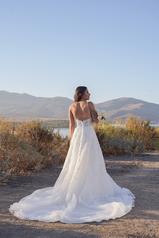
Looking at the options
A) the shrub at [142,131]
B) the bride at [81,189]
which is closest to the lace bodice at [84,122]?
the bride at [81,189]

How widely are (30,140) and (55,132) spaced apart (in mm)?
2617

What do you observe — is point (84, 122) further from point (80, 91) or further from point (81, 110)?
point (80, 91)

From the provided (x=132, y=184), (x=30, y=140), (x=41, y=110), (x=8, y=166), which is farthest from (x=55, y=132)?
(x=41, y=110)

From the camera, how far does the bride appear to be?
→ 8.93 meters

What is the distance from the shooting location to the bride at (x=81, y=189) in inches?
352

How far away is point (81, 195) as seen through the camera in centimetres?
969

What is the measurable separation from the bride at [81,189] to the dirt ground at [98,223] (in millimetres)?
317

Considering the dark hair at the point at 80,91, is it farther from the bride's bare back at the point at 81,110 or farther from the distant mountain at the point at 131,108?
the distant mountain at the point at 131,108

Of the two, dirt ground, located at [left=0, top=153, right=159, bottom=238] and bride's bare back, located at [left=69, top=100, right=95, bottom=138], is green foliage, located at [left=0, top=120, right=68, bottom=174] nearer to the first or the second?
dirt ground, located at [left=0, top=153, right=159, bottom=238]

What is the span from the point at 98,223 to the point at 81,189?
5.84ft

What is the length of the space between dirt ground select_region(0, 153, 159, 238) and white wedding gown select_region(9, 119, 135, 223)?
0.24 m

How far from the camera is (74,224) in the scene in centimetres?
804

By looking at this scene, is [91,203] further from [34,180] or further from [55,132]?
[55,132]

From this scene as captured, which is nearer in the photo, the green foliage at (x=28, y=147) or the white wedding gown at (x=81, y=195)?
the white wedding gown at (x=81, y=195)
